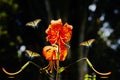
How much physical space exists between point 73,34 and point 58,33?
10.6 metres

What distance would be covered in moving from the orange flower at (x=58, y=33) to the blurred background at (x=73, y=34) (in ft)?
21.2

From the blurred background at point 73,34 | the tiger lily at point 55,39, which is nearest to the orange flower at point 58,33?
the tiger lily at point 55,39

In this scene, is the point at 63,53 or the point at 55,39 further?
the point at 55,39

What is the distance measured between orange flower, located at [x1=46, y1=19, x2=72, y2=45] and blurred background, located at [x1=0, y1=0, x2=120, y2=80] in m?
6.45

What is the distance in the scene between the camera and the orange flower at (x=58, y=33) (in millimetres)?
3920

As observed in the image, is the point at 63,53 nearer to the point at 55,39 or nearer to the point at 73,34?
the point at 55,39

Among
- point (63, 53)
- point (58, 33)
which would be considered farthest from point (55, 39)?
point (63, 53)

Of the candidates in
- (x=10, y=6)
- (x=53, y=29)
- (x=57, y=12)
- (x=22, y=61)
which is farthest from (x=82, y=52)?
(x=53, y=29)

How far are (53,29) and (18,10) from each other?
15.4 m

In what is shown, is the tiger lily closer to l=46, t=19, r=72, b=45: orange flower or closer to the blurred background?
l=46, t=19, r=72, b=45: orange flower

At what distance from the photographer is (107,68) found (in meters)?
19.1

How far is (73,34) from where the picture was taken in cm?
1455

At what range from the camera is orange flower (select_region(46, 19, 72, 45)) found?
392 centimetres

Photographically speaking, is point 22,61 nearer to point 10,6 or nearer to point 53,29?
point 10,6
